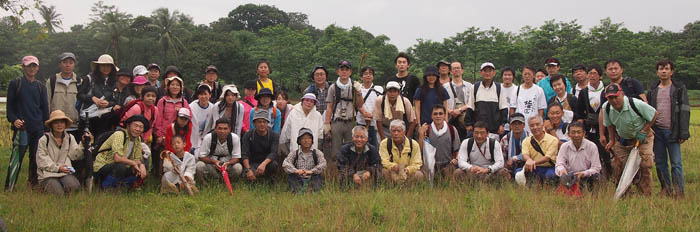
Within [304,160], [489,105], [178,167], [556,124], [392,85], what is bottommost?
[178,167]

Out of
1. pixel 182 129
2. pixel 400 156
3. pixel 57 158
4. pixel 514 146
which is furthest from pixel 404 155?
pixel 57 158

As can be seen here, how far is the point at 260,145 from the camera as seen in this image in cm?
812

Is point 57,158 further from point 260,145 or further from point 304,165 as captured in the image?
point 304,165

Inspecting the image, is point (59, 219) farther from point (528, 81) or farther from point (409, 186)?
point (528, 81)

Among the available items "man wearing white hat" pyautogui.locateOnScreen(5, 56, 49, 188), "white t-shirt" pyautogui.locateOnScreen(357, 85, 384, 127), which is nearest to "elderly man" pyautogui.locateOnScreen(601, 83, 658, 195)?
"white t-shirt" pyautogui.locateOnScreen(357, 85, 384, 127)

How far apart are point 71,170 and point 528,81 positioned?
25.2 feet

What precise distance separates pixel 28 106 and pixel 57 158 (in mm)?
1071

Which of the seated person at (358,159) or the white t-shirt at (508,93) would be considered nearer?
the seated person at (358,159)

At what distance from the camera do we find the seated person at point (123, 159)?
721 cm

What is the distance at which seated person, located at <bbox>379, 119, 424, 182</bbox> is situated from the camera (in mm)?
7449

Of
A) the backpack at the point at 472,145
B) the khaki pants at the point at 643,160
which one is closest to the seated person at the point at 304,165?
the backpack at the point at 472,145

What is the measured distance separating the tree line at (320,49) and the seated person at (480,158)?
40.4 metres

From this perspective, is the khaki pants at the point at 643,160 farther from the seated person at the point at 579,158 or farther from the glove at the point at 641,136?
the seated person at the point at 579,158

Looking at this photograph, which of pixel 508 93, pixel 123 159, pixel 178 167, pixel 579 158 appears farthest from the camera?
pixel 508 93
